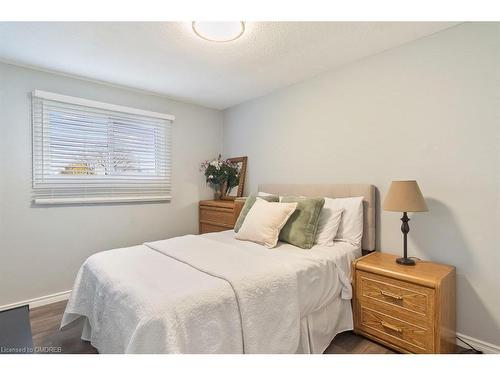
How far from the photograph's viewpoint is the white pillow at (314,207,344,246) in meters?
2.18

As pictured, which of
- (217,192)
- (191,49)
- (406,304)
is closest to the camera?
(406,304)

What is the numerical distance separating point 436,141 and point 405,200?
55cm

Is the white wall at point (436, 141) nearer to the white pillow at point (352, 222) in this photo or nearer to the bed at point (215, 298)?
the white pillow at point (352, 222)

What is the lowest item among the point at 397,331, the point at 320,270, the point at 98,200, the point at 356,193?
the point at 397,331

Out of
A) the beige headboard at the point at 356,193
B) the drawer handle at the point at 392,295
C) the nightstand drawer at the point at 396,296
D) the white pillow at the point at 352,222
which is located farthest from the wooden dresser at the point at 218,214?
the drawer handle at the point at 392,295

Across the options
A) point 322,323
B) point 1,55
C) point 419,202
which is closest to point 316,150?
point 419,202

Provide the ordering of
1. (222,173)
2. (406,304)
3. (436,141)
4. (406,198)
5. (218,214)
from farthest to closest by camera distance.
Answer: (222,173) < (218,214) < (436,141) < (406,198) < (406,304)

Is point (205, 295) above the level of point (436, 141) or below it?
below

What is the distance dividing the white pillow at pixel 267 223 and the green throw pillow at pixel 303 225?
0.07 meters

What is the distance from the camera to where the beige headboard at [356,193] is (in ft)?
7.34

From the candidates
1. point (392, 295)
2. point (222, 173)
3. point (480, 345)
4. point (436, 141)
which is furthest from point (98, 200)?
point (480, 345)

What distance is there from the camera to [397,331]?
1.75 meters

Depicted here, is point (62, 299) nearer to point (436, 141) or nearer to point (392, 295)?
point (392, 295)
